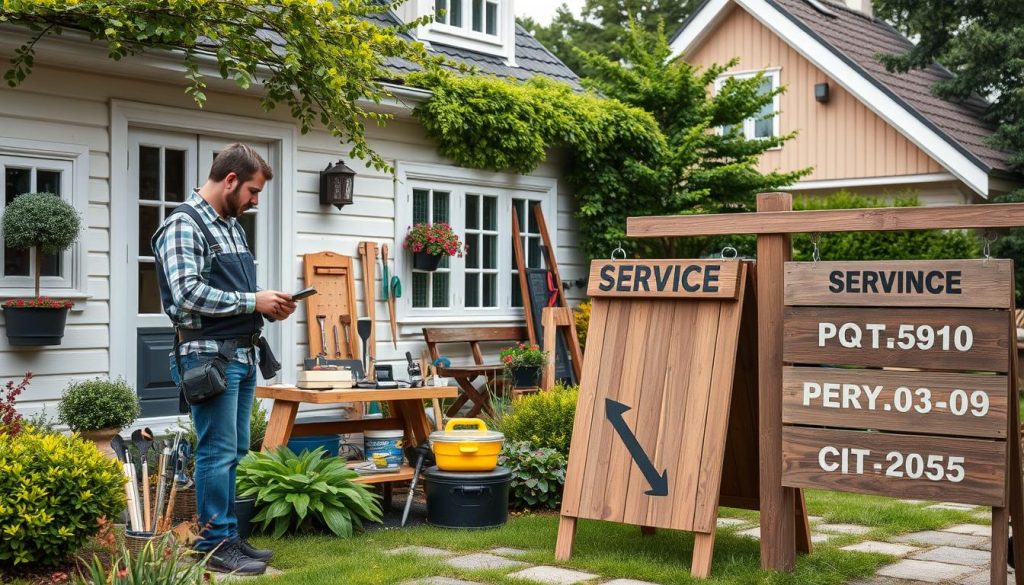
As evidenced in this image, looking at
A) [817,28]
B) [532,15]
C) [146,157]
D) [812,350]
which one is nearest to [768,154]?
[817,28]

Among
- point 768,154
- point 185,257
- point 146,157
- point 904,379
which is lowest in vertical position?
point 904,379

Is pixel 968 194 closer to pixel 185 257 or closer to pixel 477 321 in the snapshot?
pixel 477 321

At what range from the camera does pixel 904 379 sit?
451 cm

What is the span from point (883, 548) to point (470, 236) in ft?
17.2

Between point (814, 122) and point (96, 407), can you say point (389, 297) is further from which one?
point (814, 122)

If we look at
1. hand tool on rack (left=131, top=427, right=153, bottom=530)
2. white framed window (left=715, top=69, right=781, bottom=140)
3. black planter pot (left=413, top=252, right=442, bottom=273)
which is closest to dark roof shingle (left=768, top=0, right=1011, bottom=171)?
white framed window (left=715, top=69, right=781, bottom=140)

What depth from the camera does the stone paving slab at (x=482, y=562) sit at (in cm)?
504

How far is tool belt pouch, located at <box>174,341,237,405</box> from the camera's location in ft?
15.5

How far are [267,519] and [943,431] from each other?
3.28m

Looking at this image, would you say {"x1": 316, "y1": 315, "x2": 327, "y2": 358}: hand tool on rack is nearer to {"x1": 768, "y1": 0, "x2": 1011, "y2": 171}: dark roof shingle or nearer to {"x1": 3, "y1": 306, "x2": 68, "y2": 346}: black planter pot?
{"x1": 3, "y1": 306, "x2": 68, "y2": 346}: black planter pot

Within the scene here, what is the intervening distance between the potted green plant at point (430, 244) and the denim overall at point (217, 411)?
4.11 metres

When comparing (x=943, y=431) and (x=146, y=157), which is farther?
(x=146, y=157)

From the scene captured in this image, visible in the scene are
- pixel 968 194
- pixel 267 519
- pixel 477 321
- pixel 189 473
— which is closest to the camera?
pixel 267 519

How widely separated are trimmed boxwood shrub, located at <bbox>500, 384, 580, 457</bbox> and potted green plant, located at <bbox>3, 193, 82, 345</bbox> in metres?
2.96
